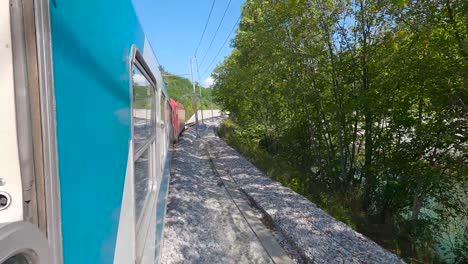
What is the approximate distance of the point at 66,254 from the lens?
78 cm

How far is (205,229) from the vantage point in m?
4.32

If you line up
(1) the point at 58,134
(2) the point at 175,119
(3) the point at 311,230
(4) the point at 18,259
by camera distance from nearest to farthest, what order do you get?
(4) the point at 18,259 < (1) the point at 58,134 < (3) the point at 311,230 < (2) the point at 175,119

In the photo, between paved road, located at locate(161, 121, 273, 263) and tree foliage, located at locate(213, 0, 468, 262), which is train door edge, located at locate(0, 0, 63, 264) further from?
tree foliage, located at locate(213, 0, 468, 262)

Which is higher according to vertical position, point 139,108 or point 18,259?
point 139,108

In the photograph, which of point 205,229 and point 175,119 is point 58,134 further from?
point 175,119

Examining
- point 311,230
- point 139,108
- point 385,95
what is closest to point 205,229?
point 311,230

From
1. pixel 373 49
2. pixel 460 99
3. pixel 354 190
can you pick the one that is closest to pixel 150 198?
pixel 460 99

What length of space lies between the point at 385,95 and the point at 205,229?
4834 millimetres

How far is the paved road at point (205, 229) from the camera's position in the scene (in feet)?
11.7

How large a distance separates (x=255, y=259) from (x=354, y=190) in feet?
17.6

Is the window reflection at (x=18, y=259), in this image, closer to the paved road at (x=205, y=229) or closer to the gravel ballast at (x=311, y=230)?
the paved road at (x=205, y=229)

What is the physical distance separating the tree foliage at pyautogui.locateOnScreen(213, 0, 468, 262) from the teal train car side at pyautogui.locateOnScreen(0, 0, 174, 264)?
4866mm

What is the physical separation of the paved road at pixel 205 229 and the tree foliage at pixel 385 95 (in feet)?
11.0

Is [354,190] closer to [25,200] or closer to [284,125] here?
[284,125]
